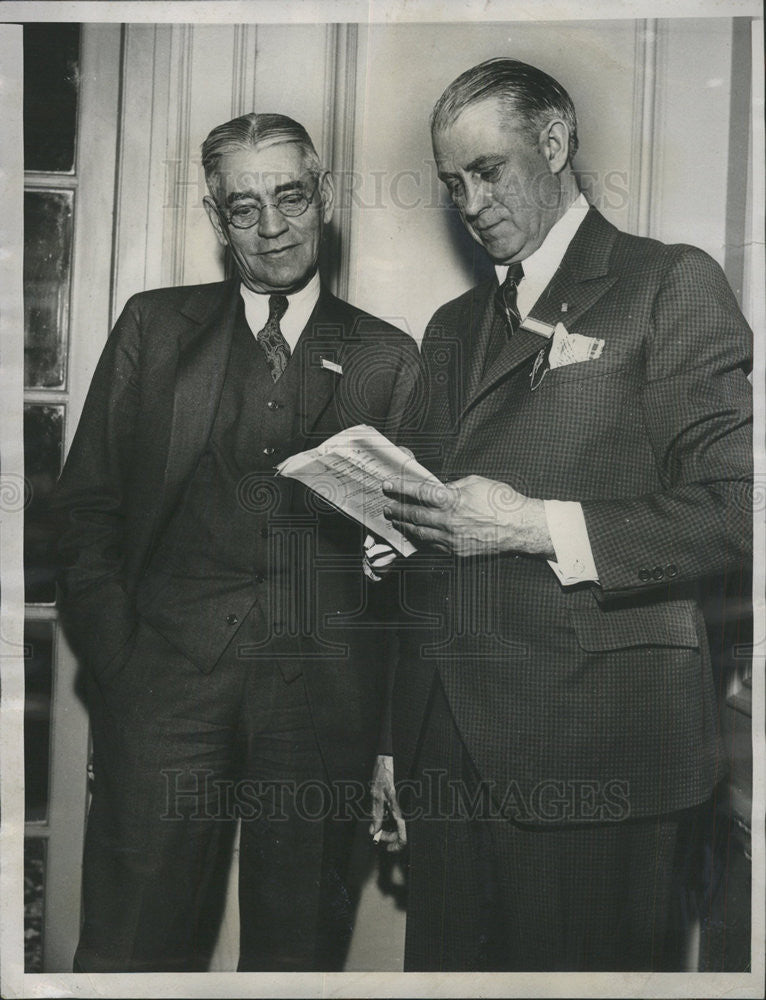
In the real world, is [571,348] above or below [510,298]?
below

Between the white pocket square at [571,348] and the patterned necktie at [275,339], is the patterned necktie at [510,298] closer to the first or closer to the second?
the white pocket square at [571,348]

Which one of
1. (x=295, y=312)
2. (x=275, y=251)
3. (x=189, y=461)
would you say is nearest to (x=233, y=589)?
(x=189, y=461)

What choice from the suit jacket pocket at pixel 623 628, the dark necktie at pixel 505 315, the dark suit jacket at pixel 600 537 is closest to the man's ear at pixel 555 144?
the dark suit jacket at pixel 600 537

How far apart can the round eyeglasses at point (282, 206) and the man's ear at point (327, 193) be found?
16 mm

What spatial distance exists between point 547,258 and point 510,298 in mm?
111

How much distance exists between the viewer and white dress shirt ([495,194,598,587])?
6.04 ft

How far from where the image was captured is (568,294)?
74.7 inches

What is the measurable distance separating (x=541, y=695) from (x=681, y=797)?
0.39 m

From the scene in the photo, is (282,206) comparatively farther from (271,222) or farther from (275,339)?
(275,339)

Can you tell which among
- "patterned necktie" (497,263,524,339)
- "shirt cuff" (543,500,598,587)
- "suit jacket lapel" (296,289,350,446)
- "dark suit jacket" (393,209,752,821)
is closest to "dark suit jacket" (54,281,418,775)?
"suit jacket lapel" (296,289,350,446)

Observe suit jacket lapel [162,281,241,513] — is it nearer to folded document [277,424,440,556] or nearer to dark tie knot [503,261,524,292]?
folded document [277,424,440,556]

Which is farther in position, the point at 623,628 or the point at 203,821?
the point at 203,821

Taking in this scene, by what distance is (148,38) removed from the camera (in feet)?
6.70

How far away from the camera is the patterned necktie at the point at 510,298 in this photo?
1932 millimetres
